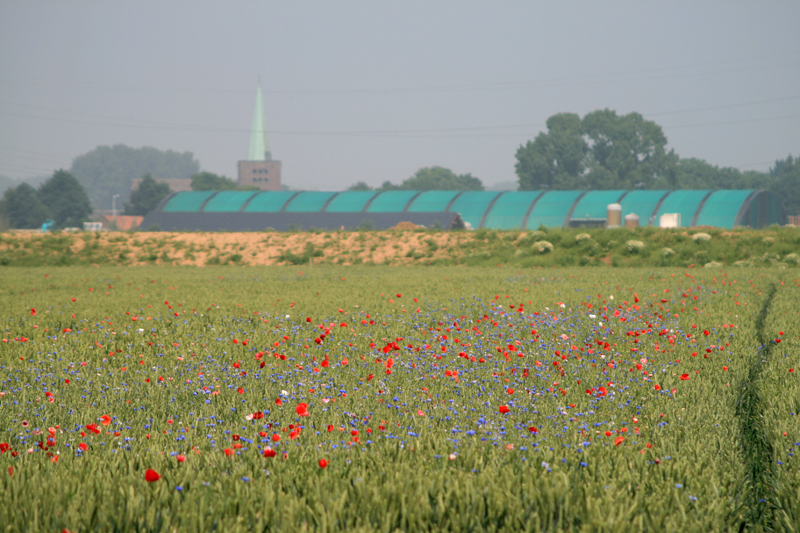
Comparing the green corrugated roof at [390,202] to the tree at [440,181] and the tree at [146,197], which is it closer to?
the tree at [146,197]

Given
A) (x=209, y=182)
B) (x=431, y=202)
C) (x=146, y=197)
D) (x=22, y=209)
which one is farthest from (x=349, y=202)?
(x=209, y=182)

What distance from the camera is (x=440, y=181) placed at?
142375 mm

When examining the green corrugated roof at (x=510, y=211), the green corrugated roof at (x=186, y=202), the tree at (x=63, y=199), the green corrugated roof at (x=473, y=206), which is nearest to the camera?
the green corrugated roof at (x=510, y=211)

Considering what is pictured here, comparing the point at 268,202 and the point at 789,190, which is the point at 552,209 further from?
the point at 789,190

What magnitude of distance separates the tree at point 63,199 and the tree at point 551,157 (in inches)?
3073

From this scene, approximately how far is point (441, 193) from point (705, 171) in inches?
3397

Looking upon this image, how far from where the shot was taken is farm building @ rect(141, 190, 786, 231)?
5459 centimetres

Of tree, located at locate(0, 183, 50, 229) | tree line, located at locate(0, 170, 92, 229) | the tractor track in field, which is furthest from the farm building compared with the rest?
the tractor track in field

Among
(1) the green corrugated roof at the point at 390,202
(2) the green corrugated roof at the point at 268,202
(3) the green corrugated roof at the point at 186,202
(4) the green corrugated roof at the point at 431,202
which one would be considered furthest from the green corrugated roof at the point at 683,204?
(3) the green corrugated roof at the point at 186,202

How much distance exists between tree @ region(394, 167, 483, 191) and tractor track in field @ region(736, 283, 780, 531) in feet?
435

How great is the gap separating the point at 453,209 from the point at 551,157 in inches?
2341

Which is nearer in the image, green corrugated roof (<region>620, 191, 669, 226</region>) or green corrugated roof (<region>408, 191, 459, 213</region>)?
green corrugated roof (<region>620, 191, 669, 226</region>)

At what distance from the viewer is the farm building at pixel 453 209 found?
54.6 meters

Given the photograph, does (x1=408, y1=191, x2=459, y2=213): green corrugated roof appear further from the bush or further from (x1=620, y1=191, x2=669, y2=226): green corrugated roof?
the bush
